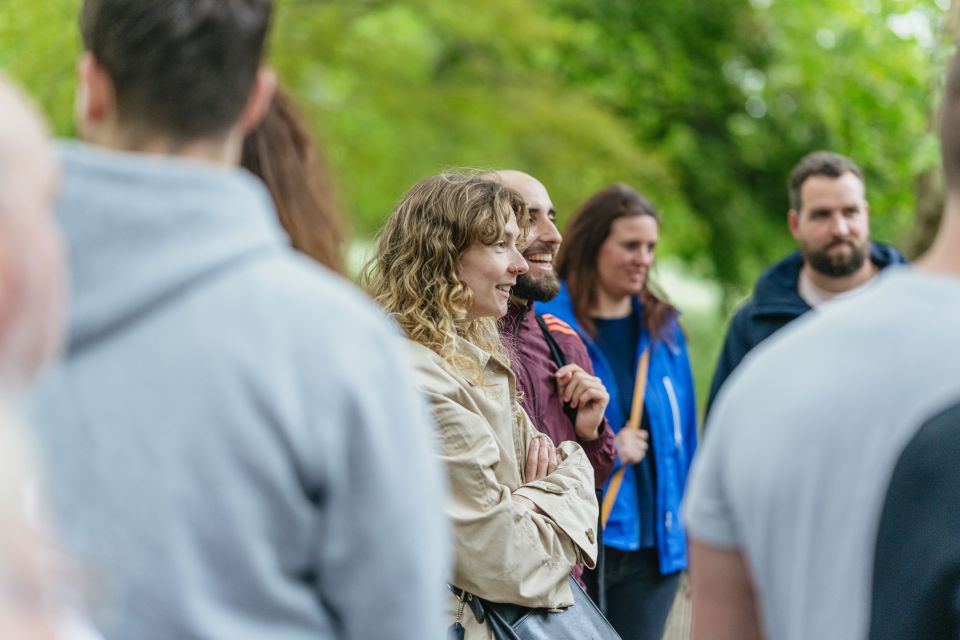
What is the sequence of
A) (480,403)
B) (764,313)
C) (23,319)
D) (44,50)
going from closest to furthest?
(23,319) < (480,403) < (764,313) < (44,50)

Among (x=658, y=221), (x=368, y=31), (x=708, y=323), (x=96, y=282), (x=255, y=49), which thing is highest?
(x=255, y=49)

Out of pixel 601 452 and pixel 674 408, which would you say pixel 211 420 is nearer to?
pixel 601 452

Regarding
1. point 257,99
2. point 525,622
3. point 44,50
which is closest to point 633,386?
point 525,622

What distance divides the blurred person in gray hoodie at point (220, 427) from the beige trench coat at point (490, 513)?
1.36 meters

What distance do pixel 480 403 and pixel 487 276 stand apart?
43 cm

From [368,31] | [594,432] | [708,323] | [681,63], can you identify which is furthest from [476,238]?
[708,323]

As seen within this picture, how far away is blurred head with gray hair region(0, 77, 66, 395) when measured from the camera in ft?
4.04

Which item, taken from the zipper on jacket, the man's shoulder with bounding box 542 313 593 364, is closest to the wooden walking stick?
the zipper on jacket

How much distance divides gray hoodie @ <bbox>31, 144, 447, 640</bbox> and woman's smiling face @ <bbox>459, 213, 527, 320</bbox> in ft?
5.92

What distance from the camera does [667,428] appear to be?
4883 mm

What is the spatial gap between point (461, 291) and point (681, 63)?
14.0 meters

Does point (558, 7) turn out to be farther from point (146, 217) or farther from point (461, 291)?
point (146, 217)

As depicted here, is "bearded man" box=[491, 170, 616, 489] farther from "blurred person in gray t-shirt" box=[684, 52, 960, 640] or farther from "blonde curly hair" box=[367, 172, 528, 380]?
"blurred person in gray t-shirt" box=[684, 52, 960, 640]

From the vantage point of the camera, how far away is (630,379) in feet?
16.1
